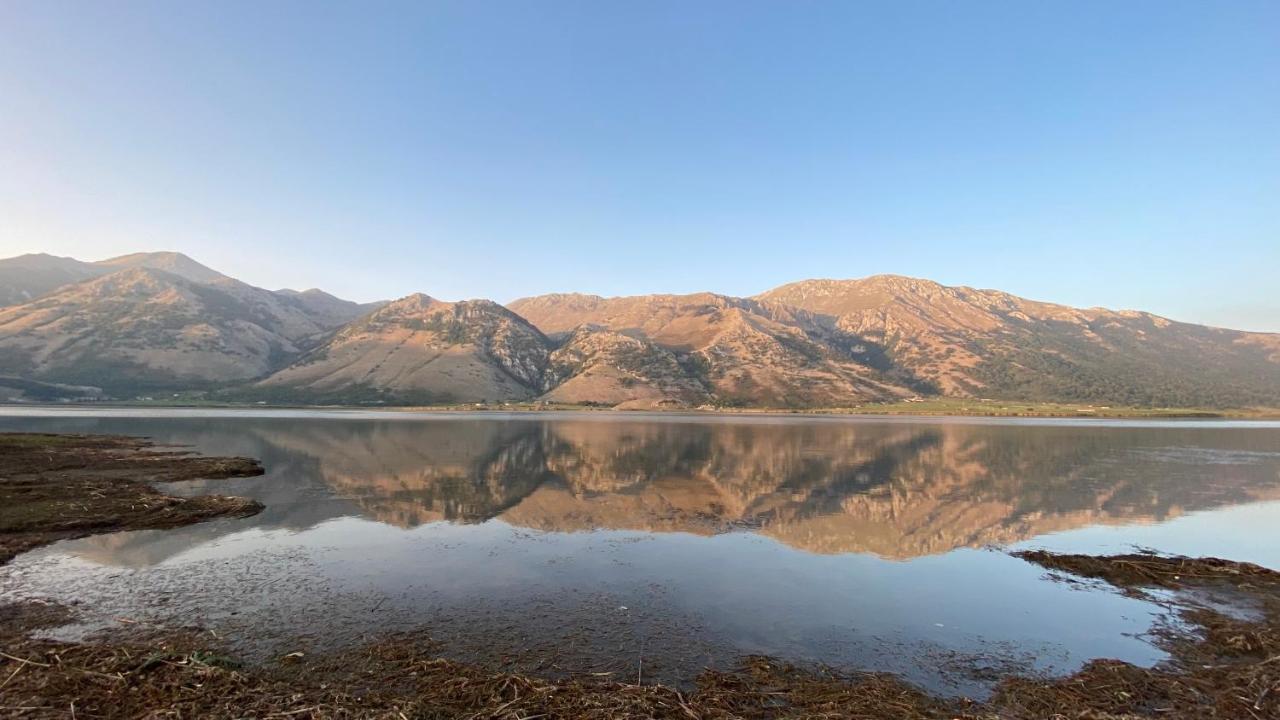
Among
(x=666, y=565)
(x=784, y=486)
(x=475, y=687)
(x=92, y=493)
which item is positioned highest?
(x=475, y=687)

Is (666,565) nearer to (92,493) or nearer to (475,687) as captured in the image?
(475,687)

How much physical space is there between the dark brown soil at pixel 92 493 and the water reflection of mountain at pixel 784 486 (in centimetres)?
455

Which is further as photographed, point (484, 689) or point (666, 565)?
point (666, 565)

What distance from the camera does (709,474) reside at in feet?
209

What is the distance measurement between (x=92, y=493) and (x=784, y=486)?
2126 inches

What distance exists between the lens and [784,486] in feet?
180

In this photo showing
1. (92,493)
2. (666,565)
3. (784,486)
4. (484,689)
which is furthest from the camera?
(784,486)

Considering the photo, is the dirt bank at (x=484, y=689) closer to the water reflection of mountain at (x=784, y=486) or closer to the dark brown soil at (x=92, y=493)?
the water reflection of mountain at (x=784, y=486)

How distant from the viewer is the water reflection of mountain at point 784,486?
1508 inches

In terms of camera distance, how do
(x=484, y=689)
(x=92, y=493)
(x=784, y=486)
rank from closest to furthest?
(x=484, y=689), (x=92, y=493), (x=784, y=486)

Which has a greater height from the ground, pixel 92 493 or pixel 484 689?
pixel 484 689

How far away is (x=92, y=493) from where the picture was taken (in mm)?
39125

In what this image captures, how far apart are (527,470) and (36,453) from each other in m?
49.8

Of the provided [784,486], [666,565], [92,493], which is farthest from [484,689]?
[784,486]
